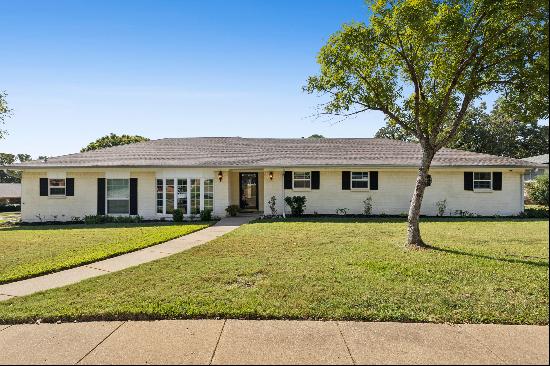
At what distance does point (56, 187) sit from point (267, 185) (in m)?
10.5

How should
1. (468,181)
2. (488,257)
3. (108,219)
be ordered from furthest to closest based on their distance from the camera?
(468,181) → (108,219) → (488,257)

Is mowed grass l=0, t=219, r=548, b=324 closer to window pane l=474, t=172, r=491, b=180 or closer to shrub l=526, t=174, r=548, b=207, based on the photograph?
window pane l=474, t=172, r=491, b=180

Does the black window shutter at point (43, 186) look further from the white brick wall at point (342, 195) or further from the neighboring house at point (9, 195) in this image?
the neighboring house at point (9, 195)

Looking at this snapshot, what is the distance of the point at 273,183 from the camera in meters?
17.8

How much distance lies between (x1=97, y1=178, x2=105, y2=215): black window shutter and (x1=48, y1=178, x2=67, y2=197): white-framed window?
1784mm

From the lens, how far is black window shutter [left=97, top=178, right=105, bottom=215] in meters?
17.1

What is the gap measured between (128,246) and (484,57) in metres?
10.0

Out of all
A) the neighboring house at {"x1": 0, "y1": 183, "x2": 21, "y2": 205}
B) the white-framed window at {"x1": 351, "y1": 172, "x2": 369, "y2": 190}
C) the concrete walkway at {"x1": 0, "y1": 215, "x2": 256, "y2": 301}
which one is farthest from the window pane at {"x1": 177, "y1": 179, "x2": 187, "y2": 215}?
the neighboring house at {"x1": 0, "y1": 183, "x2": 21, "y2": 205}

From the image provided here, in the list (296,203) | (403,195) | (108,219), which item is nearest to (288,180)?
(296,203)

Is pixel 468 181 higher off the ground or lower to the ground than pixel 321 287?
higher

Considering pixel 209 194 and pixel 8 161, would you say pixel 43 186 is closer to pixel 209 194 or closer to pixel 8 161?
pixel 209 194

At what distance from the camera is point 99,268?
7.13 m

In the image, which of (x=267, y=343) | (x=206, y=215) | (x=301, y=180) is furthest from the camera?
(x=301, y=180)

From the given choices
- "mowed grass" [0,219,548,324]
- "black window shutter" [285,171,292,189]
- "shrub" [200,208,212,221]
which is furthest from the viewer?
"black window shutter" [285,171,292,189]
